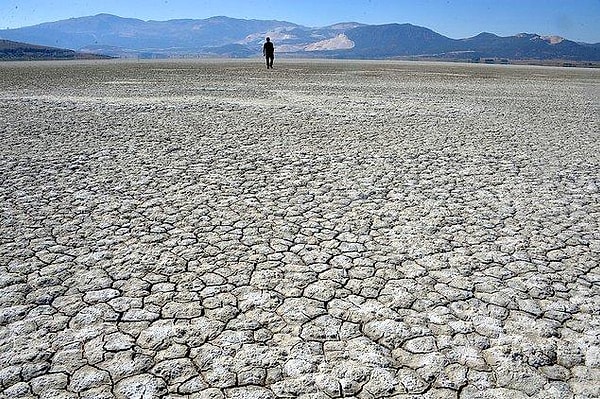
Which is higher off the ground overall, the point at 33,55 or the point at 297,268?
the point at 33,55

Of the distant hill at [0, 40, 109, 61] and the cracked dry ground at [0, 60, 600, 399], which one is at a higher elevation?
the distant hill at [0, 40, 109, 61]

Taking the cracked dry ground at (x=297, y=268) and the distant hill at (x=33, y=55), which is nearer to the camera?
the cracked dry ground at (x=297, y=268)

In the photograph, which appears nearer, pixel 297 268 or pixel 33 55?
pixel 297 268

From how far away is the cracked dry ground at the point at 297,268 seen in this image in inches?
105

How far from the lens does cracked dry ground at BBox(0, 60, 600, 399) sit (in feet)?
8.77

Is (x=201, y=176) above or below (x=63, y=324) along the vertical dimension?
above

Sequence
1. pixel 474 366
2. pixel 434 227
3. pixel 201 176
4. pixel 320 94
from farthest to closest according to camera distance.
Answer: pixel 320 94, pixel 201 176, pixel 434 227, pixel 474 366

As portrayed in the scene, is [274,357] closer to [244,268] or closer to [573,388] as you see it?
[244,268]

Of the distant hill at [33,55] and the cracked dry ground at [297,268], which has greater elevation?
the distant hill at [33,55]

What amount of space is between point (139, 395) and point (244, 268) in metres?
1.52

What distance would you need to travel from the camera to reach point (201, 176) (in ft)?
21.3

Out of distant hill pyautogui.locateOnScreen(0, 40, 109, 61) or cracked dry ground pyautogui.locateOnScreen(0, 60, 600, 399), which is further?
distant hill pyautogui.locateOnScreen(0, 40, 109, 61)

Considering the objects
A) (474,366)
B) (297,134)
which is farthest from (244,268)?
(297,134)

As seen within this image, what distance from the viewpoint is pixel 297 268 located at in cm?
389
